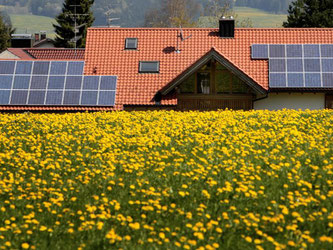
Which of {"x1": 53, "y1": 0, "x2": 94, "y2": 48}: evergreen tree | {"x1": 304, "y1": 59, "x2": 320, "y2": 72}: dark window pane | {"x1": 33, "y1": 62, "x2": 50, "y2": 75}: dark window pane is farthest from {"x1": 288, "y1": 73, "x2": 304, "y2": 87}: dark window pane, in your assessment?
{"x1": 53, "y1": 0, "x2": 94, "y2": 48}: evergreen tree

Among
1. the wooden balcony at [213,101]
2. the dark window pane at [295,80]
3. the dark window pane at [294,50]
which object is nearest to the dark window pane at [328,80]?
the dark window pane at [295,80]

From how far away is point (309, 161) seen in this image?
12.1 m

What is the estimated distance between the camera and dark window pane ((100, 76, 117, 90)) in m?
30.8

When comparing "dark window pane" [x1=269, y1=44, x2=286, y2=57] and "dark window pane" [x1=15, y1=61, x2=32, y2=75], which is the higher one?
"dark window pane" [x1=269, y1=44, x2=286, y2=57]

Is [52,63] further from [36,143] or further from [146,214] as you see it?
[146,214]

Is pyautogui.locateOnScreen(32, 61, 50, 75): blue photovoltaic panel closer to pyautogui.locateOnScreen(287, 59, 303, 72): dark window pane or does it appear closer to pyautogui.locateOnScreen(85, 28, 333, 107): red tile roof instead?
pyautogui.locateOnScreen(85, 28, 333, 107): red tile roof

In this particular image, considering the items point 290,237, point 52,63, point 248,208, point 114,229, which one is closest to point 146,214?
point 114,229

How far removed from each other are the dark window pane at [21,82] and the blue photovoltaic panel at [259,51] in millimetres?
13590

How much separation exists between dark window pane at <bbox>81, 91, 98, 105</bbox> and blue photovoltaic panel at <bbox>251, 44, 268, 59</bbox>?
10.5 meters

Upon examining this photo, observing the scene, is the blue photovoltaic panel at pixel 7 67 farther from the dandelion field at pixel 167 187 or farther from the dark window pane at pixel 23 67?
the dandelion field at pixel 167 187

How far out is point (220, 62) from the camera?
103 feet

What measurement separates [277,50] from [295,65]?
80.3 inches

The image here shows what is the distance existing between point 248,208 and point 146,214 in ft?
6.25

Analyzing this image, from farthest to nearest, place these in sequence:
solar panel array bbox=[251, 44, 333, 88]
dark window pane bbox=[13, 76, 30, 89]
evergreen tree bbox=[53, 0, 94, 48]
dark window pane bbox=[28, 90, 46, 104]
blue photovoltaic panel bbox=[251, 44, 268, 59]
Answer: evergreen tree bbox=[53, 0, 94, 48]
blue photovoltaic panel bbox=[251, 44, 268, 59]
solar panel array bbox=[251, 44, 333, 88]
dark window pane bbox=[13, 76, 30, 89]
dark window pane bbox=[28, 90, 46, 104]
